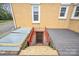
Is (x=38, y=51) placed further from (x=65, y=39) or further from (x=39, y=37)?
(x=65, y=39)

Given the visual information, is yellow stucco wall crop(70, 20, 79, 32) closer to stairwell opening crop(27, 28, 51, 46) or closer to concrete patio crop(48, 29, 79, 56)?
concrete patio crop(48, 29, 79, 56)

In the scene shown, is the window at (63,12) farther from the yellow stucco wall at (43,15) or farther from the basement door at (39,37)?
the basement door at (39,37)

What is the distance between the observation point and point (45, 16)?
1.24 meters

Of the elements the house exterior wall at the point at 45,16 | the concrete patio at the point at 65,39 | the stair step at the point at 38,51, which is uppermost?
the house exterior wall at the point at 45,16

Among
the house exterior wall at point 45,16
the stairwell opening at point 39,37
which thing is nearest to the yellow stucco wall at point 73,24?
the house exterior wall at point 45,16

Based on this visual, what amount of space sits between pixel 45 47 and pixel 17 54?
28 cm

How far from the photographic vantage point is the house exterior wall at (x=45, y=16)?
1.22 meters

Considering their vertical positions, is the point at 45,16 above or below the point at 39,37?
above

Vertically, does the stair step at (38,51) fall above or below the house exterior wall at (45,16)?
below

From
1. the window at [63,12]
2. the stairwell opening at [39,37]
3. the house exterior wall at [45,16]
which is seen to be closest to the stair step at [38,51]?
the stairwell opening at [39,37]

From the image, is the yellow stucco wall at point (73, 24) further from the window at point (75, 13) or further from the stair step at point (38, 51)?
the stair step at point (38, 51)

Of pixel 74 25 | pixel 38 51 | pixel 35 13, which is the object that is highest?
pixel 35 13

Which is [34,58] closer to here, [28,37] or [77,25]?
[28,37]

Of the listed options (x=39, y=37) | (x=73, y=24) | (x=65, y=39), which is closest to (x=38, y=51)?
(x=39, y=37)
